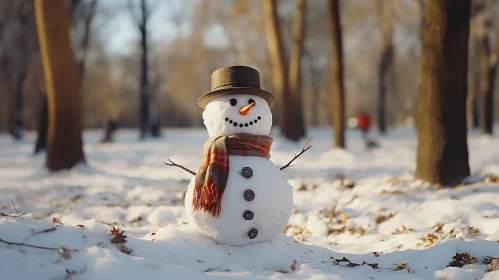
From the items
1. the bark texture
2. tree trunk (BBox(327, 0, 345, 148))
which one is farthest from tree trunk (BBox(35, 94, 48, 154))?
tree trunk (BBox(327, 0, 345, 148))

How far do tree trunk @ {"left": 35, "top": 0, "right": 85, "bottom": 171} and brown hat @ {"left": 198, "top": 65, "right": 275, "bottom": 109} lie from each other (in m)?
5.70

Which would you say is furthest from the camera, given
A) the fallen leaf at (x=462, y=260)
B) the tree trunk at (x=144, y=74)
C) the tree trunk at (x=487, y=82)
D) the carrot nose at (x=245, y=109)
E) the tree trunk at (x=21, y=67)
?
the tree trunk at (x=21, y=67)

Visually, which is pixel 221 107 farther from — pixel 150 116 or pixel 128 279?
pixel 150 116

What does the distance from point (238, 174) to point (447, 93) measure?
11.8 ft

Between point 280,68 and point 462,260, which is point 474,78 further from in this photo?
point 462,260

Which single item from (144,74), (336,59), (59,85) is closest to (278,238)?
(59,85)

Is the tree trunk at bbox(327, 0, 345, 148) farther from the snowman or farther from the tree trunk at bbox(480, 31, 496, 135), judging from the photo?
the tree trunk at bbox(480, 31, 496, 135)

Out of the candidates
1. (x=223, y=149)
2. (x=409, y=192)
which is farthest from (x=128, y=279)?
(x=409, y=192)

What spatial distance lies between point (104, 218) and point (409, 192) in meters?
4.07

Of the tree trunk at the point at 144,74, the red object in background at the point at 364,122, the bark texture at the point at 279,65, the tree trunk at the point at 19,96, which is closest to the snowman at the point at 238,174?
the bark texture at the point at 279,65

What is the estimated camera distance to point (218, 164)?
3.31 metres

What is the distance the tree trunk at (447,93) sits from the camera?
216 inches

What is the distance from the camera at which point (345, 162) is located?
9.49 m

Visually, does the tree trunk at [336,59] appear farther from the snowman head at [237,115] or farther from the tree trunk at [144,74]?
the tree trunk at [144,74]
